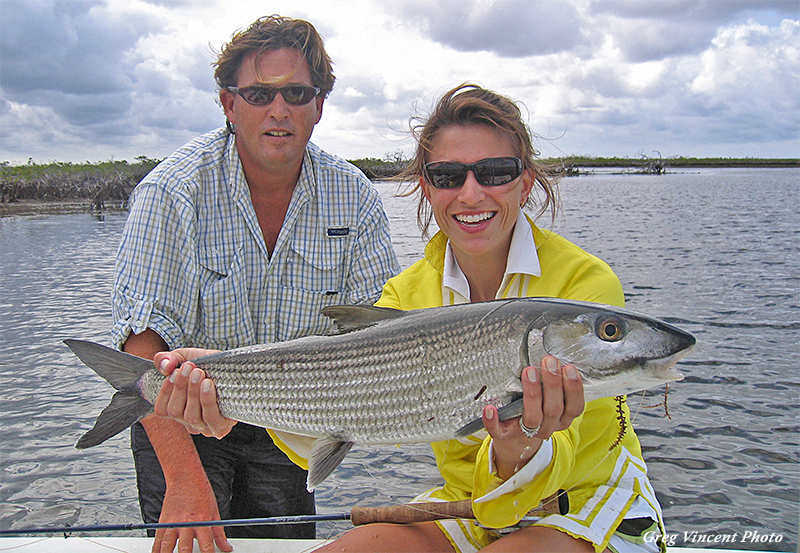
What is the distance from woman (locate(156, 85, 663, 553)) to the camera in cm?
246

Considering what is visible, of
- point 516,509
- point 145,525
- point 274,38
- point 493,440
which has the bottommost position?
point 145,525

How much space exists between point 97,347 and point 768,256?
1864 cm

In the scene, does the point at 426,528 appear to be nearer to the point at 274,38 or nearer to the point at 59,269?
the point at 274,38

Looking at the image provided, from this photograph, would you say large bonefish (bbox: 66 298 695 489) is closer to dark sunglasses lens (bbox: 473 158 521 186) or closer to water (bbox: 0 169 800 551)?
water (bbox: 0 169 800 551)

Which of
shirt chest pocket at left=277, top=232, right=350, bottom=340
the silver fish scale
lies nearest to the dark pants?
shirt chest pocket at left=277, top=232, right=350, bottom=340

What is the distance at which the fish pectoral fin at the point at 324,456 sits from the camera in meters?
2.81

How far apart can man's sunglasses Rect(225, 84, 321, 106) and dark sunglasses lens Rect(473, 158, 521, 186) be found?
5.16 ft

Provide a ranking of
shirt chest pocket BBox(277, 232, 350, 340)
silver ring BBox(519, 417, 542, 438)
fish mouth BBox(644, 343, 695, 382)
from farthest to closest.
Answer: shirt chest pocket BBox(277, 232, 350, 340)
silver ring BBox(519, 417, 542, 438)
fish mouth BBox(644, 343, 695, 382)

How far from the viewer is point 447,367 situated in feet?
8.36

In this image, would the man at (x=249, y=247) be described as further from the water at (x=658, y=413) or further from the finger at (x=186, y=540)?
the water at (x=658, y=413)

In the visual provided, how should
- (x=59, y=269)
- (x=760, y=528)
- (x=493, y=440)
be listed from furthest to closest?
(x=59, y=269), (x=760, y=528), (x=493, y=440)

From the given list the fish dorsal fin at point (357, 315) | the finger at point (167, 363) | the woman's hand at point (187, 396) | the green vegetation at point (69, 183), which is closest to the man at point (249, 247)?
the woman's hand at point (187, 396)

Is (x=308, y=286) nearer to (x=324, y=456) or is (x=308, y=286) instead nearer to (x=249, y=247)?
(x=249, y=247)

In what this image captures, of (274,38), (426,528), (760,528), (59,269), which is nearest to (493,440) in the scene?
(426,528)
